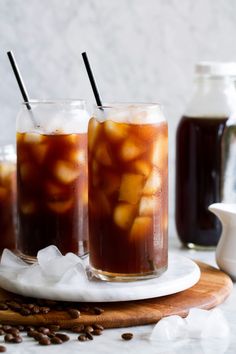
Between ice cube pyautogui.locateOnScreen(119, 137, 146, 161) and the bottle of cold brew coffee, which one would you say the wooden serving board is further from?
the bottle of cold brew coffee

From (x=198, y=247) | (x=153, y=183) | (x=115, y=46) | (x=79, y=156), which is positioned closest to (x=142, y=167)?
(x=153, y=183)

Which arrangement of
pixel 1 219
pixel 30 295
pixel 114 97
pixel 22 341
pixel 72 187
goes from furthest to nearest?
pixel 114 97, pixel 1 219, pixel 72 187, pixel 30 295, pixel 22 341

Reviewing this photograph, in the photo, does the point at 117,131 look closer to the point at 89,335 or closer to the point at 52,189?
the point at 52,189

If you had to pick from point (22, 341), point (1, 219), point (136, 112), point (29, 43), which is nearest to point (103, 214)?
point (136, 112)

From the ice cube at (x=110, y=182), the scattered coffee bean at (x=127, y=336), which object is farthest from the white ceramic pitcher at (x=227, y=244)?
the scattered coffee bean at (x=127, y=336)

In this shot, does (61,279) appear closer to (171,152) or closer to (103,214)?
(103,214)

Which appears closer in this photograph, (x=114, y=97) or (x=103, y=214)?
(x=103, y=214)

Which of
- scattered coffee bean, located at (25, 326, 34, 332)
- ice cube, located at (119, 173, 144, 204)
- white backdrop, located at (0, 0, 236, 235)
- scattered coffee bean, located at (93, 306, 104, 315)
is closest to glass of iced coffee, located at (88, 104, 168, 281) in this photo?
ice cube, located at (119, 173, 144, 204)
